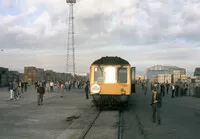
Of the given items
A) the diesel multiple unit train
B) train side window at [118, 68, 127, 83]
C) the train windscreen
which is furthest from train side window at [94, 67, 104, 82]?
train side window at [118, 68, 127, 83]

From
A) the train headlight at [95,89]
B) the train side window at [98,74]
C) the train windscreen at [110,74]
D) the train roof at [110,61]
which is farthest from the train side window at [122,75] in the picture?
the train headlight at [95,89]

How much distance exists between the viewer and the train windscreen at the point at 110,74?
17.7m

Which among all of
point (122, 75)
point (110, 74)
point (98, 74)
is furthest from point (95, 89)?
point (122, 75)

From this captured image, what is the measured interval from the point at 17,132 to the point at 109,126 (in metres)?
3.54

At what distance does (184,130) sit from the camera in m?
11.4

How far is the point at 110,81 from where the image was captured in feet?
57.8

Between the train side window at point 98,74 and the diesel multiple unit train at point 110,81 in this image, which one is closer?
the diesel multiple unit train at point 110,81

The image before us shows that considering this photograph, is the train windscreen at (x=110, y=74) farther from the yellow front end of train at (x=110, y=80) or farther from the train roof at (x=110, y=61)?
the train roof at (x=110, y=61)

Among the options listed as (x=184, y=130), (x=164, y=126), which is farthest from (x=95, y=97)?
(x=184, y=130)

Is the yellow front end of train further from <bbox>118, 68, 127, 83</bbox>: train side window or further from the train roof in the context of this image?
the train roof

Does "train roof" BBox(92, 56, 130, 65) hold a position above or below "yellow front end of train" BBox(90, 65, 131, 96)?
above

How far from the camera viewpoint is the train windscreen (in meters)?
17.7

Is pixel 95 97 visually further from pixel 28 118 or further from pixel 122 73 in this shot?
pixel 28 118

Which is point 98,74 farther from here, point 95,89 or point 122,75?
point 122,75
